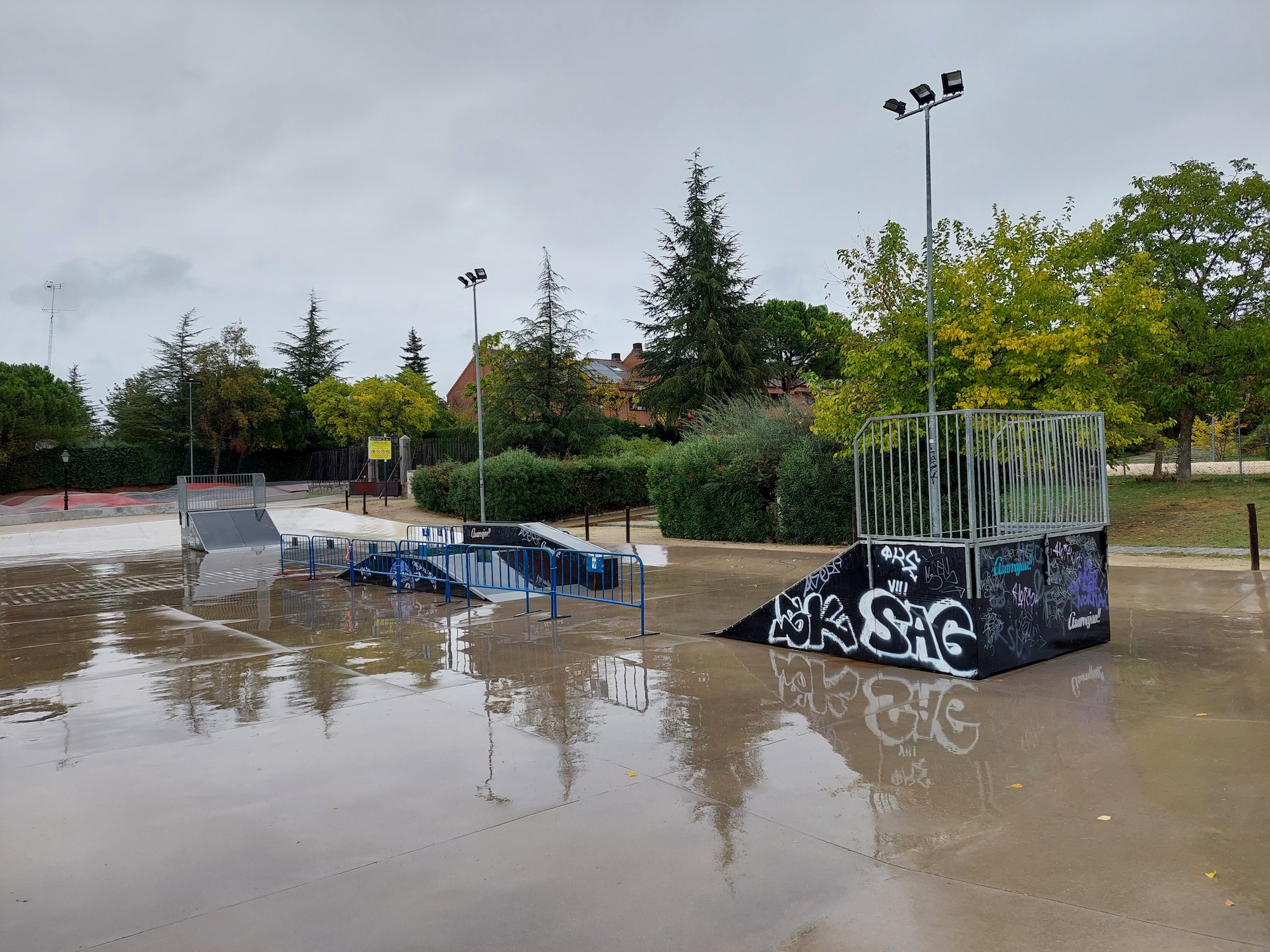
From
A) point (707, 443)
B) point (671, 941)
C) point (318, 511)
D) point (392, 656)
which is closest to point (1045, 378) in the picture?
point (707, 443)

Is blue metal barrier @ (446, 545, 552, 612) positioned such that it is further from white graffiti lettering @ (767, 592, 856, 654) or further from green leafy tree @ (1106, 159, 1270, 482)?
green leafy tree @ (1106, 159, 1270, 482)

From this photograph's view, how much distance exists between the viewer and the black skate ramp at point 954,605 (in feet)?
26.5

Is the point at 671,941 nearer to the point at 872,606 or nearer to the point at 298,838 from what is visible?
the point at 298,838

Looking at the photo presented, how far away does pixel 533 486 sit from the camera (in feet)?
97.8

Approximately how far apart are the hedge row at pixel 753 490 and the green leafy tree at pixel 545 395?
13.6m

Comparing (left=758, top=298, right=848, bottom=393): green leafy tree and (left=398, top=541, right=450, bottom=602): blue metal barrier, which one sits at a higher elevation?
(left=758, top=298, right=848, bottom=393): green leafy tree

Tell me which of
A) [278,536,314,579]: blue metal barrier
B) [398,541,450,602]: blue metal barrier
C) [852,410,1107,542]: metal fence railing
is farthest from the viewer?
[278,536,314,579]: blue metal barrier

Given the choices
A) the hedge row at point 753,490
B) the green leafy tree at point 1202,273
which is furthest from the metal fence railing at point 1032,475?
the green leafy tree at point 1202,273

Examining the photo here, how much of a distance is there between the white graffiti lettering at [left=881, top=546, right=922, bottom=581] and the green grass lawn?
42.7 ft

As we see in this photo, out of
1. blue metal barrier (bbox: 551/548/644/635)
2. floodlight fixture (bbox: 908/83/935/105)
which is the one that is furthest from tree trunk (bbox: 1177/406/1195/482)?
blue metal barrier (bbox: 551/548/644/635)

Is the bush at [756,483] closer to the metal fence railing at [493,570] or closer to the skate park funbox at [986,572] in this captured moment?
the metal fence railing at [493,570]

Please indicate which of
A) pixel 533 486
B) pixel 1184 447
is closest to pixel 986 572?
pixel 1184 447

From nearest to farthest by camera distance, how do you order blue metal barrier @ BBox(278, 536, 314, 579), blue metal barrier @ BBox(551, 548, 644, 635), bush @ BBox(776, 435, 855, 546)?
blue metal barrier @ BBox(551, 548, 644, 635)
blue metal barrier @ BBox(278, 536, 314, 579)
bush @ BBox(776, 435, 855, 546)

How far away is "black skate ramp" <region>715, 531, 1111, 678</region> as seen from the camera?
806 cm
